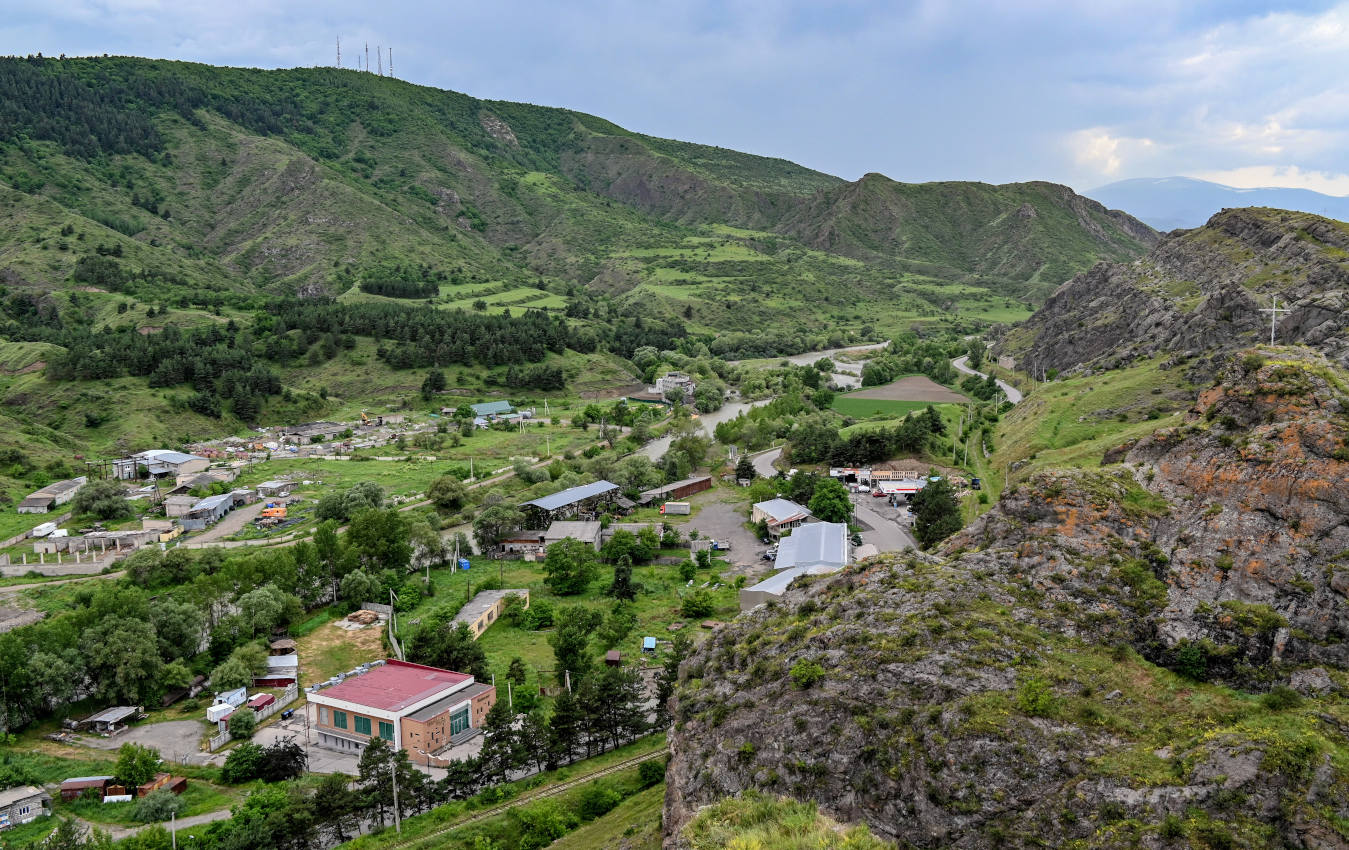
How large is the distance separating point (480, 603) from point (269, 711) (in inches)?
497

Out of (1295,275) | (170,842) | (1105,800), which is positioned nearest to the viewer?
(1105,800)

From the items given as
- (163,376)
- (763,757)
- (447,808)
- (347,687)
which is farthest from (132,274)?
(763,757)

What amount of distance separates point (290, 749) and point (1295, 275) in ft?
290

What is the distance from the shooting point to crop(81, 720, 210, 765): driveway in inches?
1374

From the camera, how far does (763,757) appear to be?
838 inches

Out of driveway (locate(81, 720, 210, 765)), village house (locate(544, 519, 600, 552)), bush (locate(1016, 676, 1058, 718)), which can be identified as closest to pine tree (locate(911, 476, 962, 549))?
village house (locate(544, 519, 600, 552))

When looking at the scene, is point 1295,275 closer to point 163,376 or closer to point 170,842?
point 170,842

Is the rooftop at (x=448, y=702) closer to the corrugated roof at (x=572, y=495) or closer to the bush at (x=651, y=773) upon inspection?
the bush at (x=651, y=773)

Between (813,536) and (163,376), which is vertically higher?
(163,376)

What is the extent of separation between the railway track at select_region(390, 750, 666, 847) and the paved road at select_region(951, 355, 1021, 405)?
7633 centimetres

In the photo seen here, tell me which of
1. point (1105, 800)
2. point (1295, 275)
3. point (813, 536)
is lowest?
point (813, 536)

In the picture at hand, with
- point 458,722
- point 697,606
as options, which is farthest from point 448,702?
point 697,606

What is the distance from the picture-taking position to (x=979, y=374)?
12888 centimetres

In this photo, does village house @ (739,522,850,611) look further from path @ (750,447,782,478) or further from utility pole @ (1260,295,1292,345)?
utility pole @ (1260,295,1292,345)
